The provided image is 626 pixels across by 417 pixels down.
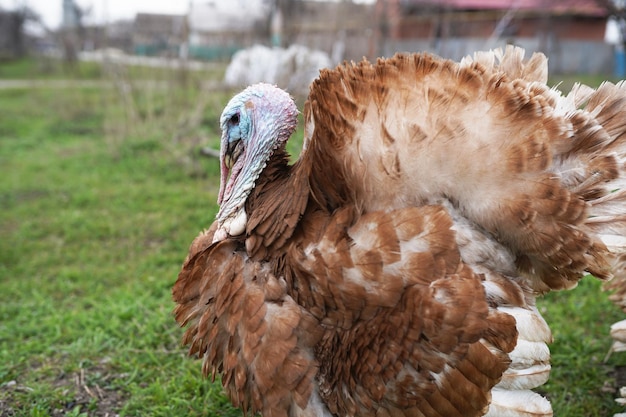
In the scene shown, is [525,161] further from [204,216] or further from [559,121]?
[204,216]

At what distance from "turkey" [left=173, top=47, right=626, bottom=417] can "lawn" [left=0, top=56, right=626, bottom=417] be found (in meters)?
1.14

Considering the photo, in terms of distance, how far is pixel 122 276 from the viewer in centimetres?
497

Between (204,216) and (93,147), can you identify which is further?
(93,147)

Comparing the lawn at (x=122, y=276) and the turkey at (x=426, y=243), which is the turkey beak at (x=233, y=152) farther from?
the lawn at (x=122, y=276)

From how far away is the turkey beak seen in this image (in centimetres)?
282

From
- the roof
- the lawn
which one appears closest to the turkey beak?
the lawn

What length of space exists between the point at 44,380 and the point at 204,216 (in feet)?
9.87

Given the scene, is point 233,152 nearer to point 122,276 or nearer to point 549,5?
point 122,276

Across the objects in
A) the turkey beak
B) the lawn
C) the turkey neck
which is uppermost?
the turkey beak

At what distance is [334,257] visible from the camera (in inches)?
90.4

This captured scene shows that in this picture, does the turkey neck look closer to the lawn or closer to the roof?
the lawn

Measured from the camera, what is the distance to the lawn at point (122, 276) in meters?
3.35

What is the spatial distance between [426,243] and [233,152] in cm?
116

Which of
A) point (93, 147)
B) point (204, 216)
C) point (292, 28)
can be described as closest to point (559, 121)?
point (204, 216)
